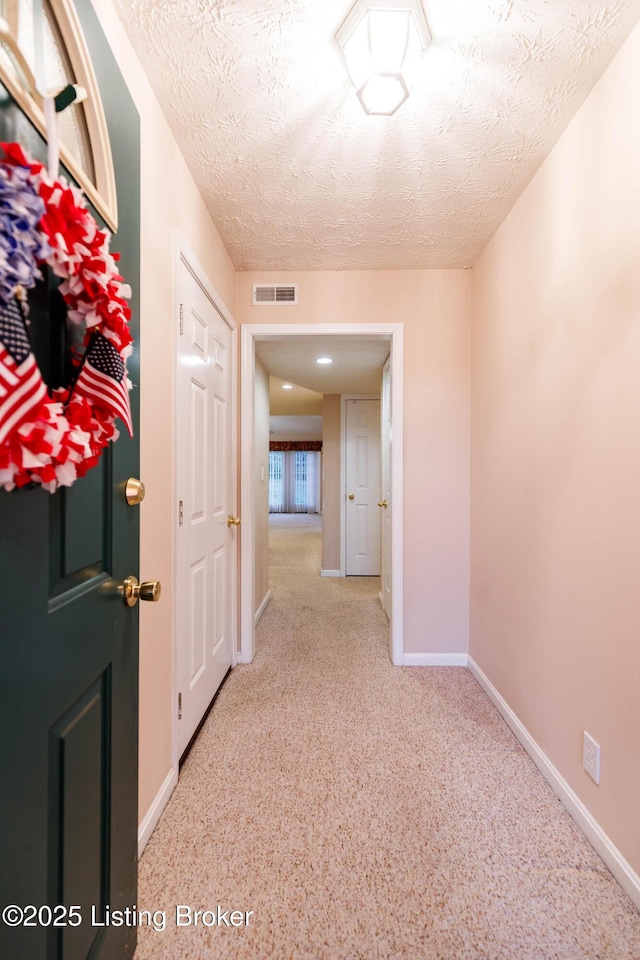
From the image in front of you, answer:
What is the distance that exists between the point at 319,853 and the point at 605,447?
1577 millimetres

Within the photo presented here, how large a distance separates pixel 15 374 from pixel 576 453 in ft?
5.31

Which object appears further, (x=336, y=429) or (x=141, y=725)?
(x=336, y=429)

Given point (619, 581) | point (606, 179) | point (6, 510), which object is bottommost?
point (619, 581)

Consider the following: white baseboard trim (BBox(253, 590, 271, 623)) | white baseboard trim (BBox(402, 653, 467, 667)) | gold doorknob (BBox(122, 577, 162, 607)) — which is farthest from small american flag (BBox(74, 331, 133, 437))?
white baseboard trim (BBox(253, 590, 271, 623))

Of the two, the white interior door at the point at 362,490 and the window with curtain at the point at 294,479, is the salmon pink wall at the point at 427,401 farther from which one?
the window with curtain at the point at 294,479

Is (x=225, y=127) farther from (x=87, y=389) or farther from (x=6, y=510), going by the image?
(x=6, y=510)

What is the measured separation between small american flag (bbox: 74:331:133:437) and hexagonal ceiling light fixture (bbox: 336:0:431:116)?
3.93ft

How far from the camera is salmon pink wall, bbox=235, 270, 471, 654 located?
2.61 meters

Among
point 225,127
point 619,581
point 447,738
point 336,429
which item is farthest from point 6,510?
point 336,429

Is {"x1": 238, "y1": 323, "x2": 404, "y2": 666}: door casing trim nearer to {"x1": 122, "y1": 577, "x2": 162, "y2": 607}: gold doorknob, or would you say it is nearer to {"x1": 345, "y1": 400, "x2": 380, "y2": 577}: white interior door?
{"x1": 122, "y1": 577, "x2": 162, "y2": 607}: gold doorknob

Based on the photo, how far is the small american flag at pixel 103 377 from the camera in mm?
708

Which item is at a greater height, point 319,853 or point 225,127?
point 225,127

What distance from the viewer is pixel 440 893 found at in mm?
1196

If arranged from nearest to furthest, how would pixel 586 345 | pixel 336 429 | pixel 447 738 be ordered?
pixel 586 345 → pixel 447 738 → pixel 336 429
